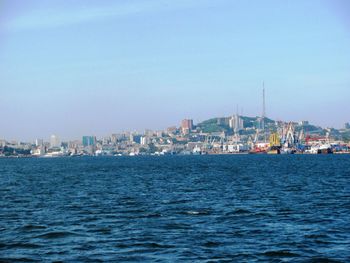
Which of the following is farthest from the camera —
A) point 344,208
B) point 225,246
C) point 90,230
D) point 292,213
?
point 344,208

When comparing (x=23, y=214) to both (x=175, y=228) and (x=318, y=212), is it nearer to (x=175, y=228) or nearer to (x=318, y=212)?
(x=175, y=228)

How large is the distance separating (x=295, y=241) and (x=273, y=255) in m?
3.01

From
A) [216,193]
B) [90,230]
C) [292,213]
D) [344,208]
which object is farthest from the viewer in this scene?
[216,193]

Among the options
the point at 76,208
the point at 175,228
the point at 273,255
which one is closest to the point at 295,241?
the point at 273,255

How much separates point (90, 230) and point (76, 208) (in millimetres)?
10665

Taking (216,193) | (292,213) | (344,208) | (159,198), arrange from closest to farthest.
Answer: (292,213)
(344,208)
(159,198)
(216,193)

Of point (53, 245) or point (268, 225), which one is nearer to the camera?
point (53, 245)

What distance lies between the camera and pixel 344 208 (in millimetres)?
37906

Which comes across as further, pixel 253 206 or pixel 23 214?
pixel 253 206

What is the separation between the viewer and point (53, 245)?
25828 mm

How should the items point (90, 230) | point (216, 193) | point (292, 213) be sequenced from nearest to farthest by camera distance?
point (90, 230) < point (292, 213) < point (216, 193)

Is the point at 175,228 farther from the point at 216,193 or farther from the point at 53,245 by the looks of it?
the point at 216,193

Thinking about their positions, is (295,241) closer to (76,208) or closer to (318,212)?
(318,212)

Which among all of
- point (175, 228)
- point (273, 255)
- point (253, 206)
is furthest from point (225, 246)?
point (253, 206)
